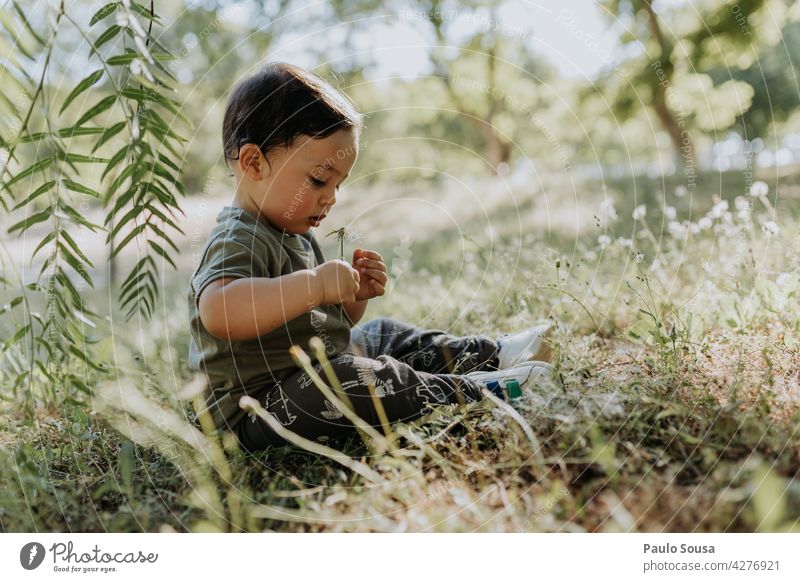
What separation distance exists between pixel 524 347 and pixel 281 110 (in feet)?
2.67

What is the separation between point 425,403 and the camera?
1.42 m

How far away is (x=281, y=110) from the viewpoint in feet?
4.91

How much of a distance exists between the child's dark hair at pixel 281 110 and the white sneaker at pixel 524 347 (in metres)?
0.67

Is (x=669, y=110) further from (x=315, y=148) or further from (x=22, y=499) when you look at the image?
(x=22, y=499)

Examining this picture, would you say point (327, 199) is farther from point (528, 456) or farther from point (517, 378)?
point (528, 456)

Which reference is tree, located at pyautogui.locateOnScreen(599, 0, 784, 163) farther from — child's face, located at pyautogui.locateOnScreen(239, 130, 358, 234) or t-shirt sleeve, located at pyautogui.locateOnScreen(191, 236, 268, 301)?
t-shirt sleeve, located at pyautogui.locateOnScreen(191, 236, 268, 301)

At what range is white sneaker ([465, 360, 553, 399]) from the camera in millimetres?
1465

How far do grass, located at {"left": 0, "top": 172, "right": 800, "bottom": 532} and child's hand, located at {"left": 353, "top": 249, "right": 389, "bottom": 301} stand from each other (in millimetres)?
352

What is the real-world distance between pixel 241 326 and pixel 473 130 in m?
7.25
